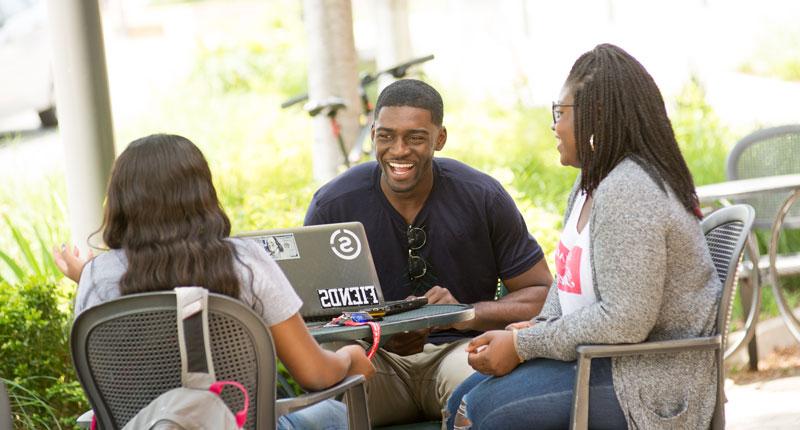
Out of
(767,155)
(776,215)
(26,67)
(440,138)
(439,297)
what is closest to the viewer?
(439,297)

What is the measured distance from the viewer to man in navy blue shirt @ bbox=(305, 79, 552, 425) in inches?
164

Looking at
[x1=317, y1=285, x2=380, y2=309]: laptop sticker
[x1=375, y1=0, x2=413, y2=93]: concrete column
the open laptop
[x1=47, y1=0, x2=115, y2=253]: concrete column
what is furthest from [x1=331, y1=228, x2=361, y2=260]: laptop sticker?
[x1=375, y1=0, x2=413, y2=93]: concrete column

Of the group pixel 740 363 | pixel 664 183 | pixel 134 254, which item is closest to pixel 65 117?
pixel 134 254

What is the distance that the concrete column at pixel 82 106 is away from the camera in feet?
16.9

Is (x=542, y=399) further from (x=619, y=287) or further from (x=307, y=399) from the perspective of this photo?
(x=307, y=399)

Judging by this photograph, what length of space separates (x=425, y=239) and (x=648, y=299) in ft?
4.36

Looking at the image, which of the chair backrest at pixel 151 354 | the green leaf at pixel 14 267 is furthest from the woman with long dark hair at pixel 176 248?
the green leaf at pixel 14 267

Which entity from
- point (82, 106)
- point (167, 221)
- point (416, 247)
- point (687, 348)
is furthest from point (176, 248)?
point (82, 106)

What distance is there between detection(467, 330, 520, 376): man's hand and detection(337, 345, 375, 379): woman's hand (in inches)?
12.0

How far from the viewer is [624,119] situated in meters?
3.24

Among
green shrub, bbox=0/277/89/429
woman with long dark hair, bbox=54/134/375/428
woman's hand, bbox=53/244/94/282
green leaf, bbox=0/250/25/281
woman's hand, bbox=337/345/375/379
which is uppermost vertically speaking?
woman with long dark hair, bbox=54/134/375/428

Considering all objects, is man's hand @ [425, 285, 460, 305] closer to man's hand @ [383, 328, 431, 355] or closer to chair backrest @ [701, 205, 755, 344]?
man's hand @ [383, 328, 431, 355]

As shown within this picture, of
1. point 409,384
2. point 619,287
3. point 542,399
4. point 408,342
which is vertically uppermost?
point 619,287

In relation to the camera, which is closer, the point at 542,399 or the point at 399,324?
the point at 542,399
